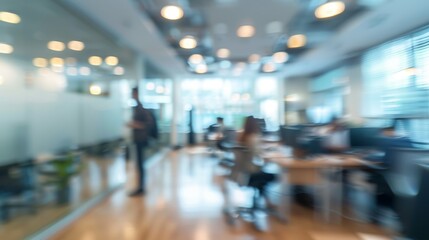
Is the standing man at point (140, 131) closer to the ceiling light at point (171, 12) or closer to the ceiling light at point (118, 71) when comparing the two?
the ceiling light at point (118, 71)

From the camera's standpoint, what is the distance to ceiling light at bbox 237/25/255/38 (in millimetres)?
5883

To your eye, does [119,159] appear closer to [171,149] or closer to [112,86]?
[112,86]

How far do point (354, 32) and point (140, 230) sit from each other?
556 centimetres

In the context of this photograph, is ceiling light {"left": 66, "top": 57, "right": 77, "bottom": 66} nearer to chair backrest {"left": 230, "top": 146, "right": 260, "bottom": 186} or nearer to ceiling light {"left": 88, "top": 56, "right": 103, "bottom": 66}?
ceiling light {"left": 88, "top": 56, "right": 103, "bottom": 66}

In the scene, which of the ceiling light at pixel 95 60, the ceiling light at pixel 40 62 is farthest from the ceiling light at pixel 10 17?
the ceiling light at pixel 95 60

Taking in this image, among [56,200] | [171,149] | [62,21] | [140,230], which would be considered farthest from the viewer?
[171,149]

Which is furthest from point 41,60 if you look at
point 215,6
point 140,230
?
point 215,6

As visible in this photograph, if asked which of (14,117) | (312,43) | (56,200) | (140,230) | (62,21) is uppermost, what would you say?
(312,43)

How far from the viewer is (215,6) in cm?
472

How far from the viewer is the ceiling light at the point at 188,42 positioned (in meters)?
6.31

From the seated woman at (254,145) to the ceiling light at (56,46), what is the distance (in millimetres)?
2672

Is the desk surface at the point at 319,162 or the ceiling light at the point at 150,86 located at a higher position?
the ceiling light at the point at 150,86

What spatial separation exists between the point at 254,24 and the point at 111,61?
9.73 feet

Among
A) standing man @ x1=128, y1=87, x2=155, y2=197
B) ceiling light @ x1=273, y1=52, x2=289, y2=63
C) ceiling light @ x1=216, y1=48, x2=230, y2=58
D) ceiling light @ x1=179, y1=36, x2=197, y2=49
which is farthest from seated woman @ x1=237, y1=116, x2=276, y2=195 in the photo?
ceiling light @ x1=273, y1=52, x2=289, y2=63
